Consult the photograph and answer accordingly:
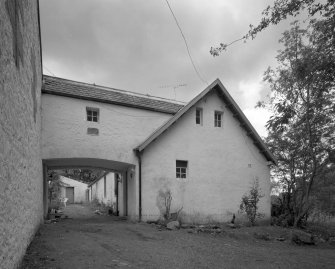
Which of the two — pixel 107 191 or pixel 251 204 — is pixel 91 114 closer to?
pixel 251 204

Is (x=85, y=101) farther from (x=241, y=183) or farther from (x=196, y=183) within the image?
(x=241, y=183)

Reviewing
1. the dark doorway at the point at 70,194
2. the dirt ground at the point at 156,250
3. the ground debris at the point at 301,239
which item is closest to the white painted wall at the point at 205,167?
the dirt ground at the point at 156,250

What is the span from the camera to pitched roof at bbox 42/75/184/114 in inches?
579

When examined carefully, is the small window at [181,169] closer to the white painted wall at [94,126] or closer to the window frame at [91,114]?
the white painted wall at [94,126]

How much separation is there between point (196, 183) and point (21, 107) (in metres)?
11.8

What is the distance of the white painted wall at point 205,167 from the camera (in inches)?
622

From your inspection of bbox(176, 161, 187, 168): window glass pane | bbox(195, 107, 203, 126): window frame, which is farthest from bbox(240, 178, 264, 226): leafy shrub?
bbox(195, 107, 203, 126): window frame

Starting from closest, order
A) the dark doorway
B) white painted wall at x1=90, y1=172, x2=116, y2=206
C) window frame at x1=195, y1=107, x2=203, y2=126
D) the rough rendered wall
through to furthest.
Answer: the rough rendered wall < window frame at x1=195, y1=107, x2=203, y2=126 < white painted wall at x1=90, y1=172, x2=116, y2=206 < the dark doorway

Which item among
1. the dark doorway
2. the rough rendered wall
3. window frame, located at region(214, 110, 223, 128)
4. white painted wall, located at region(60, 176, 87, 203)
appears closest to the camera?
the rough rendered wall

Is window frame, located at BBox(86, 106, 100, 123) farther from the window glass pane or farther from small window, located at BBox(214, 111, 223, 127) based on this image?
small window, located at BBox(214, 111, 223, 127)

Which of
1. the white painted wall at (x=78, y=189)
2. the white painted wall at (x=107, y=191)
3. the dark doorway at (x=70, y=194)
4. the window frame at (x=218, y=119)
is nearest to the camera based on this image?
the window frame at (x=218, y=119)

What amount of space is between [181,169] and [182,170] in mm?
77

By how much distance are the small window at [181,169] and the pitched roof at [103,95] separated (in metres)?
2.87

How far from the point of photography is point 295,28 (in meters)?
15.6
